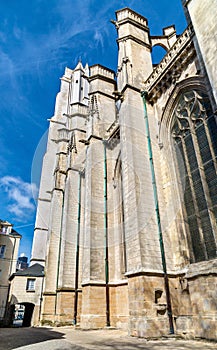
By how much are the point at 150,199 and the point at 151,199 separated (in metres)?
0.05

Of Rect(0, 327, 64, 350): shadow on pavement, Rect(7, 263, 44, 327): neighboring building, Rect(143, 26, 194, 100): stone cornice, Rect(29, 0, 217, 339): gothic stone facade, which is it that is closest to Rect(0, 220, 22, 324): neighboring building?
Rect(7, 263, 44, 327): neighboring building

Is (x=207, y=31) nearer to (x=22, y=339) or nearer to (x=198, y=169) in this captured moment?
(x=198, y=169)

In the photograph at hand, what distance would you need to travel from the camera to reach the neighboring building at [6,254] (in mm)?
22188

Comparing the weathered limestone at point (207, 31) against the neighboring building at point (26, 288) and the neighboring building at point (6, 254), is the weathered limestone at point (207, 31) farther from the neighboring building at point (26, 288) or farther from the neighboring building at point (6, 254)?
the neighboring building at point (6, 254)

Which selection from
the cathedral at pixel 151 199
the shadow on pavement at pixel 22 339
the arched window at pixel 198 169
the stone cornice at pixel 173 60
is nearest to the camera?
the shadow on pavement at pixel 22 339

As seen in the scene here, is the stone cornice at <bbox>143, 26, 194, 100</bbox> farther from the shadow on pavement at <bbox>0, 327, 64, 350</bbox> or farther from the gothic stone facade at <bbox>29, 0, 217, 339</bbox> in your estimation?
the shadow on pavement at <bbox>0, 327, 64, 350</bbox>

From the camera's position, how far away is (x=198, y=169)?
7.58 meters

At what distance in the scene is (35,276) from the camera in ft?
62.1

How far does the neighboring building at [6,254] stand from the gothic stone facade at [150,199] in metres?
9.82

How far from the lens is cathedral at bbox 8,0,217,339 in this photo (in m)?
6.63

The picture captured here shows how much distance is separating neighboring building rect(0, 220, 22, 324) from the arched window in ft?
66.1

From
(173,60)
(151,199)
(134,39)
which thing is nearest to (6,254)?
(151,199)

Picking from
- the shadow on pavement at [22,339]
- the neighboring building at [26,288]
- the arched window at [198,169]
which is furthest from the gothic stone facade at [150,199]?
the neighboring building at [26,288]

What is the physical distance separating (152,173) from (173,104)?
9.27 feet
